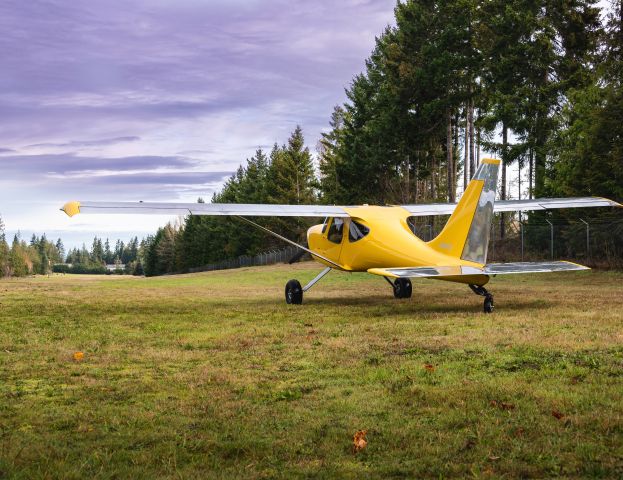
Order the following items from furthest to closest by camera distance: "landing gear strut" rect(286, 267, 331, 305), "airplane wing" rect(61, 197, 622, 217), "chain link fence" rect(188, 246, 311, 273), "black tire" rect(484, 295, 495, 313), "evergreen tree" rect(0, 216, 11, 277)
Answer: "evergreen tree" rect(0, 216, 11, 277) → "chain link fence" rect(188, 246, 311, 273) → "landing gear strut" rect(286, 267, 331, 305) → "airplane wing" rect(61, 197, 622, 217) → "black tire" rect(484, 295, 495, 313)

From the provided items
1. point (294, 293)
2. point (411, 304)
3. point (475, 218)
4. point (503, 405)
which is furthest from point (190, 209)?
point (503, 405)

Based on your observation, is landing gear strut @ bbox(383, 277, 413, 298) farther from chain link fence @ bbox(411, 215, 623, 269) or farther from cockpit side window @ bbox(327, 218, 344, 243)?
chain link fence @ bbox(411, 215, 623, 269)

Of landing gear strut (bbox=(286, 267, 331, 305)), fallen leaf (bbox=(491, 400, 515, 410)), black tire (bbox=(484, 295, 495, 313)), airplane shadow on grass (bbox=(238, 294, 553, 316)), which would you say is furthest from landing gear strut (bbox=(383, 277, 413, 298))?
fallen leaf (bbox=(491, 400, 515, 410))

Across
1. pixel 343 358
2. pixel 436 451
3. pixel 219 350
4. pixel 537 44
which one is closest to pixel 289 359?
pixel 343 358

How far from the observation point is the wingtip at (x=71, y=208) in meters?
14.0

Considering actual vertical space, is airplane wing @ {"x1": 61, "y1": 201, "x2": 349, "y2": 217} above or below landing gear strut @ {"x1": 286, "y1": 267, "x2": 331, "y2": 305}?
above

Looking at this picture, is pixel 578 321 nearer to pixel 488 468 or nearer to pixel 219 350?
pixel 219 350

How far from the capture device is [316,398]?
617cm

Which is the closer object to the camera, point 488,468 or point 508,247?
point 488,468

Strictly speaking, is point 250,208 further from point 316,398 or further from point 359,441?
point 359,441

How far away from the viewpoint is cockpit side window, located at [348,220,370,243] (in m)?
15.7

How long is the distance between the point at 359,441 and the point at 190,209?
1149 centimetres

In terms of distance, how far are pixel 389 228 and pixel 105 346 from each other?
774cm

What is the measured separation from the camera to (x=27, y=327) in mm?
11867
